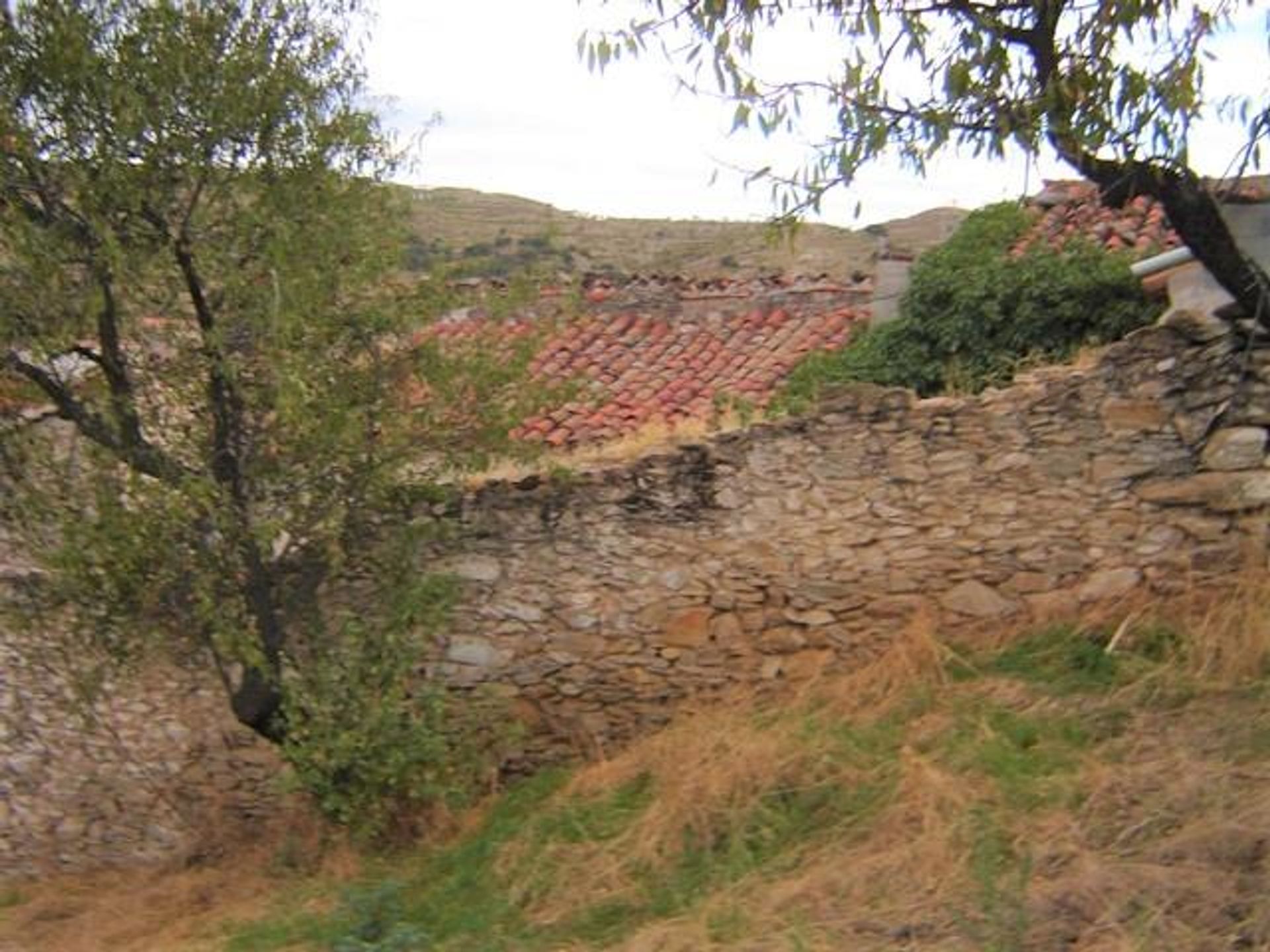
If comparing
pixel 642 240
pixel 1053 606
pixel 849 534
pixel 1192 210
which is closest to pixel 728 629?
pixel 849 534

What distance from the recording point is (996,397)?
887 centimetres

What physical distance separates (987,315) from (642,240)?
23.2 metres

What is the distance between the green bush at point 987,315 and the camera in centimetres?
1032

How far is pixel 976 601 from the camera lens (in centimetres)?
888

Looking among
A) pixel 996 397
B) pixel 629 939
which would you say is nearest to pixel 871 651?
pixel 996 397

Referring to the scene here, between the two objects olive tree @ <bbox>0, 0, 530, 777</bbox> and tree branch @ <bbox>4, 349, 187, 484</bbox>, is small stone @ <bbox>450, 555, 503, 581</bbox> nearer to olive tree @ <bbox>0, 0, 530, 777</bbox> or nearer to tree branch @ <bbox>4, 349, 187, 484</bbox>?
olive tree @ <bbox>0, 0, 530, 777</bbox>

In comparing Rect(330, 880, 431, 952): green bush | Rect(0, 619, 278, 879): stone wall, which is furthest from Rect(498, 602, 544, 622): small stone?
Rect(330, 880, 431, 952): green bush

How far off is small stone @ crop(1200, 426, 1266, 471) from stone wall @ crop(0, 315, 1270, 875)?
11mm

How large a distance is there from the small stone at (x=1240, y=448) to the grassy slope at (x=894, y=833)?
74 cm

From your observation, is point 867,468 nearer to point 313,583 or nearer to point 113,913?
point 313,583

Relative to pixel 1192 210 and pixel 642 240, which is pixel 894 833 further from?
pixel 642 240

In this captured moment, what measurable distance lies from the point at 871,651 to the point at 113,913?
4847 mm

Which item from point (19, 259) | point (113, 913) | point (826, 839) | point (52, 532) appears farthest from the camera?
point (113, 913)

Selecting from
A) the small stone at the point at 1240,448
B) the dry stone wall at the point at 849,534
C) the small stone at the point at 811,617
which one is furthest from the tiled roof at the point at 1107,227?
the small stone at the point at 811,617
